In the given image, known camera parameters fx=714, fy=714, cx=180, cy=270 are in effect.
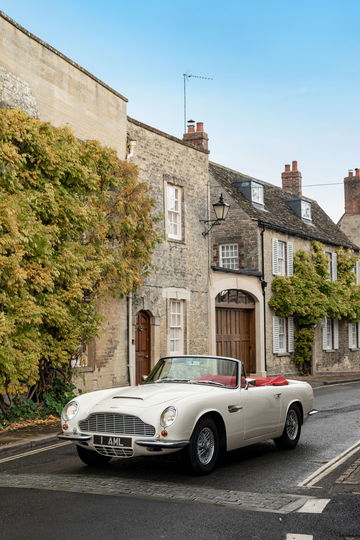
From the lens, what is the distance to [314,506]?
674cm

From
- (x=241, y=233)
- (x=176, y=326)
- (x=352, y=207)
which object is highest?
(x=352, y=207)

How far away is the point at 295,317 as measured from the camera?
97.4ft

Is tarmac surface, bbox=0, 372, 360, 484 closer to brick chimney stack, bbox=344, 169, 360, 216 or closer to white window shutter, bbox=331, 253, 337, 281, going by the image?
white window shutter, bbox=331, 253, 337, 281

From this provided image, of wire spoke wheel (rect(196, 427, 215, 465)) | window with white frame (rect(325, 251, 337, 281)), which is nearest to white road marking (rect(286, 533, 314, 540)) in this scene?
wire spoke wheel (rect(196, 427, 215, 465))

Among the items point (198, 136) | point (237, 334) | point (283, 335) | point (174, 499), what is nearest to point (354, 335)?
point (283, 335)

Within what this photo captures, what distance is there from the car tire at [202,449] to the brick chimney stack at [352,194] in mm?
36088

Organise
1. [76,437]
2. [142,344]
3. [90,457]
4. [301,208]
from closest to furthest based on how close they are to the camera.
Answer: [76,437] < [90,457] < [142,344] < [301,208]

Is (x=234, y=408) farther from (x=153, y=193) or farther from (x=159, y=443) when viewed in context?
(x=153, y=193)

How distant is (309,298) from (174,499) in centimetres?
2308

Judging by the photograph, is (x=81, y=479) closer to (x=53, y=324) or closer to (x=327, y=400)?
(x=53, y=324)

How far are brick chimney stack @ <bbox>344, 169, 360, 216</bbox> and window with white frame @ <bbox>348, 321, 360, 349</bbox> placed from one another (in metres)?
8.77

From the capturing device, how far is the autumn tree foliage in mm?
12453

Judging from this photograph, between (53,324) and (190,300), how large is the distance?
8.54 m

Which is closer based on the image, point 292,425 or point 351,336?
point 292,425
